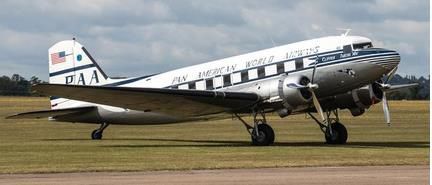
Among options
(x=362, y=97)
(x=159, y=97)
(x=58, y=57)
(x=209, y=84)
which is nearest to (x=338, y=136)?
(x=362, y=97)

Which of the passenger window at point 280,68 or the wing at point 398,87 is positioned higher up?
the passenger window at point 280,68

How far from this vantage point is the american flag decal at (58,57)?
37469mm

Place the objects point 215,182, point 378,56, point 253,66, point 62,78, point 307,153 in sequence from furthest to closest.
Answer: point 62,78, point 253,66, point 378,56, point 307,153, point 215,182

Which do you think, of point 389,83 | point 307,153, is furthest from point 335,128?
point 307,153

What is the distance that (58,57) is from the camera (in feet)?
123

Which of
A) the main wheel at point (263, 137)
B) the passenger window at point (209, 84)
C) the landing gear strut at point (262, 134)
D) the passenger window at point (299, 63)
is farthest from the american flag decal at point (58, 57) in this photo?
the passenger window at point (299, 63)

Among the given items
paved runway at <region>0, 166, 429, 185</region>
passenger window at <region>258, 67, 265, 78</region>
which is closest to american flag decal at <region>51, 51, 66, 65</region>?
passenger window at <region>258, 67, 265, 78</region>

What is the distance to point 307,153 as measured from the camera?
25.8 metres

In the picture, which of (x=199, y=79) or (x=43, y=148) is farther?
(x=199, y=79)

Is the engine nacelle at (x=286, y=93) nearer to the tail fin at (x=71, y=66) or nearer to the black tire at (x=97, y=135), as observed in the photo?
the tail fin at (x=71, y=66)

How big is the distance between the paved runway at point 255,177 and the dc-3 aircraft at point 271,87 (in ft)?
30.2

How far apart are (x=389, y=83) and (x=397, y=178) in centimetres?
1461

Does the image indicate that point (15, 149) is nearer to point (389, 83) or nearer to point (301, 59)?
point (301, 59)

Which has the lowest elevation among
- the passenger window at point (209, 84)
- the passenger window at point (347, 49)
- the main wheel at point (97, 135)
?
the main wheel at point (97, 135)
